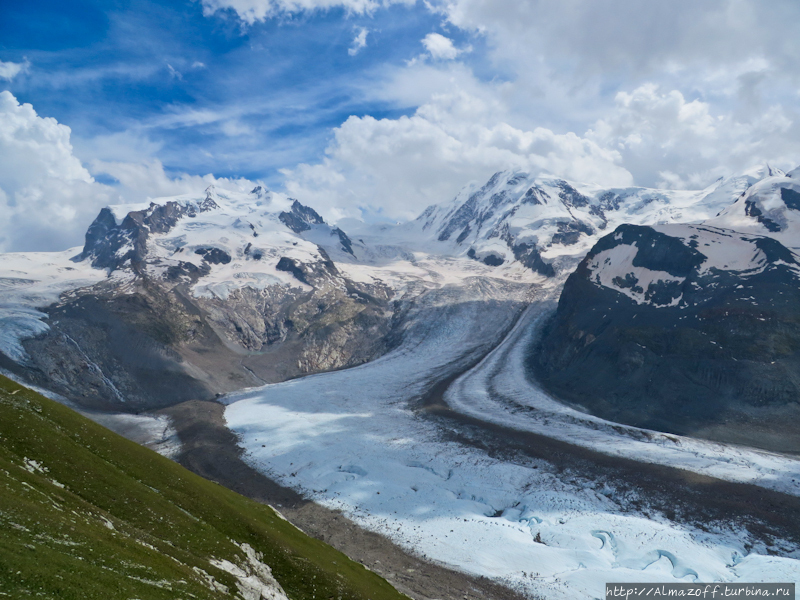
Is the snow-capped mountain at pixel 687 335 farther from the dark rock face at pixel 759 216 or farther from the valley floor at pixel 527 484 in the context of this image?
the valley floor at pixel 527 484

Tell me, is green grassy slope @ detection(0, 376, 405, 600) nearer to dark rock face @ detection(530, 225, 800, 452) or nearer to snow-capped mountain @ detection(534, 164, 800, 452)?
dark rock face @ detection(530, 225, 800, 452)

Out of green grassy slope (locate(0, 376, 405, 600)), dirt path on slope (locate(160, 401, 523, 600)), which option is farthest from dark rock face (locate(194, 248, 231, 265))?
green grassy slope (locate(0, 376, 405, 600))

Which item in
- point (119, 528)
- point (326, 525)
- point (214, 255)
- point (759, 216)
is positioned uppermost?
point (759, 216)

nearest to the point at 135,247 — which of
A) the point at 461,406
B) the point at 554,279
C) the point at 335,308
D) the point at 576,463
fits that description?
the point at 335,308

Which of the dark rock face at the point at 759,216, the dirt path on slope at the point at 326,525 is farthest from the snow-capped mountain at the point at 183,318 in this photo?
the dirt path on slope at the point at 326,525

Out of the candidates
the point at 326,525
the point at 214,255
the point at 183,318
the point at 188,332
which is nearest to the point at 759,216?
the point at 326,525

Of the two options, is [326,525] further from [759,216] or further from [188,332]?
[759,216]

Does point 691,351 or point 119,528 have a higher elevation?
point 691,351
